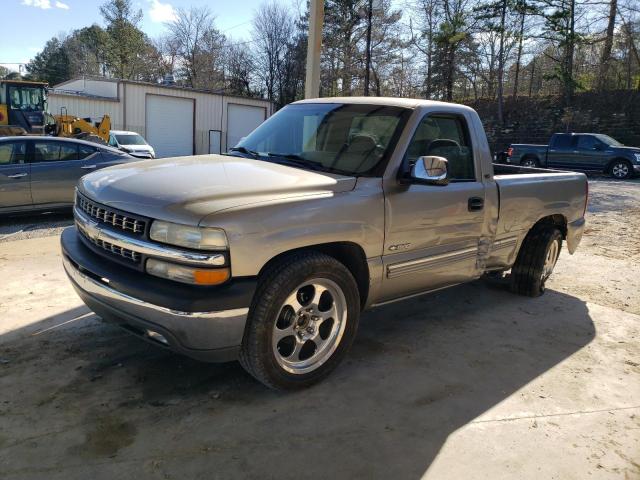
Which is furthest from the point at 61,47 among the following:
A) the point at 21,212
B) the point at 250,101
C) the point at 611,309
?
the point at 611,309

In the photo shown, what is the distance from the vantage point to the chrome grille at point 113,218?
298 cm

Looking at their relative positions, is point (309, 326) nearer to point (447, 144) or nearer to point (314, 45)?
point (447, 144)

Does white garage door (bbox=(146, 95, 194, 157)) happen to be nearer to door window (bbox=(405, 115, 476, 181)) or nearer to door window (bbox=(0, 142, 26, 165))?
door window (bbox=(0, 142, 26, 165))

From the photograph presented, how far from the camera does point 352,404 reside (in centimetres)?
324

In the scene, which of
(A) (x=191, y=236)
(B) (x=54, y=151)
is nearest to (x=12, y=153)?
(B) (x=54, y=151)

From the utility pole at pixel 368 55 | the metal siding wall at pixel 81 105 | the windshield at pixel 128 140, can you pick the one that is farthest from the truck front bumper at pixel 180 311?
the utility pole at pixel 368 55

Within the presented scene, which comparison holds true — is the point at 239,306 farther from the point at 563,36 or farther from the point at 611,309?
the point at 563,36

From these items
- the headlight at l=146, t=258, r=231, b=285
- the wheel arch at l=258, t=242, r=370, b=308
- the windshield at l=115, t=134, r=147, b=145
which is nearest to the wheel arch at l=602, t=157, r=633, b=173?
the windshield at l=115, t=134, r=147, b=145

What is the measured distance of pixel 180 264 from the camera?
2.82 m

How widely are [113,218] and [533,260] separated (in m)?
4.19

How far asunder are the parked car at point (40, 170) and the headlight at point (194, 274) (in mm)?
6731

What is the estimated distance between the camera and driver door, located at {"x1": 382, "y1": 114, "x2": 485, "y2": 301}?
3666mm

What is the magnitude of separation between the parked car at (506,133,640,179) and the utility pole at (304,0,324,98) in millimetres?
12455

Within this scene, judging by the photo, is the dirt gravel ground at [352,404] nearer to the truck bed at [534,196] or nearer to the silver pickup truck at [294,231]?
the silver pickup truck at [294,231]
